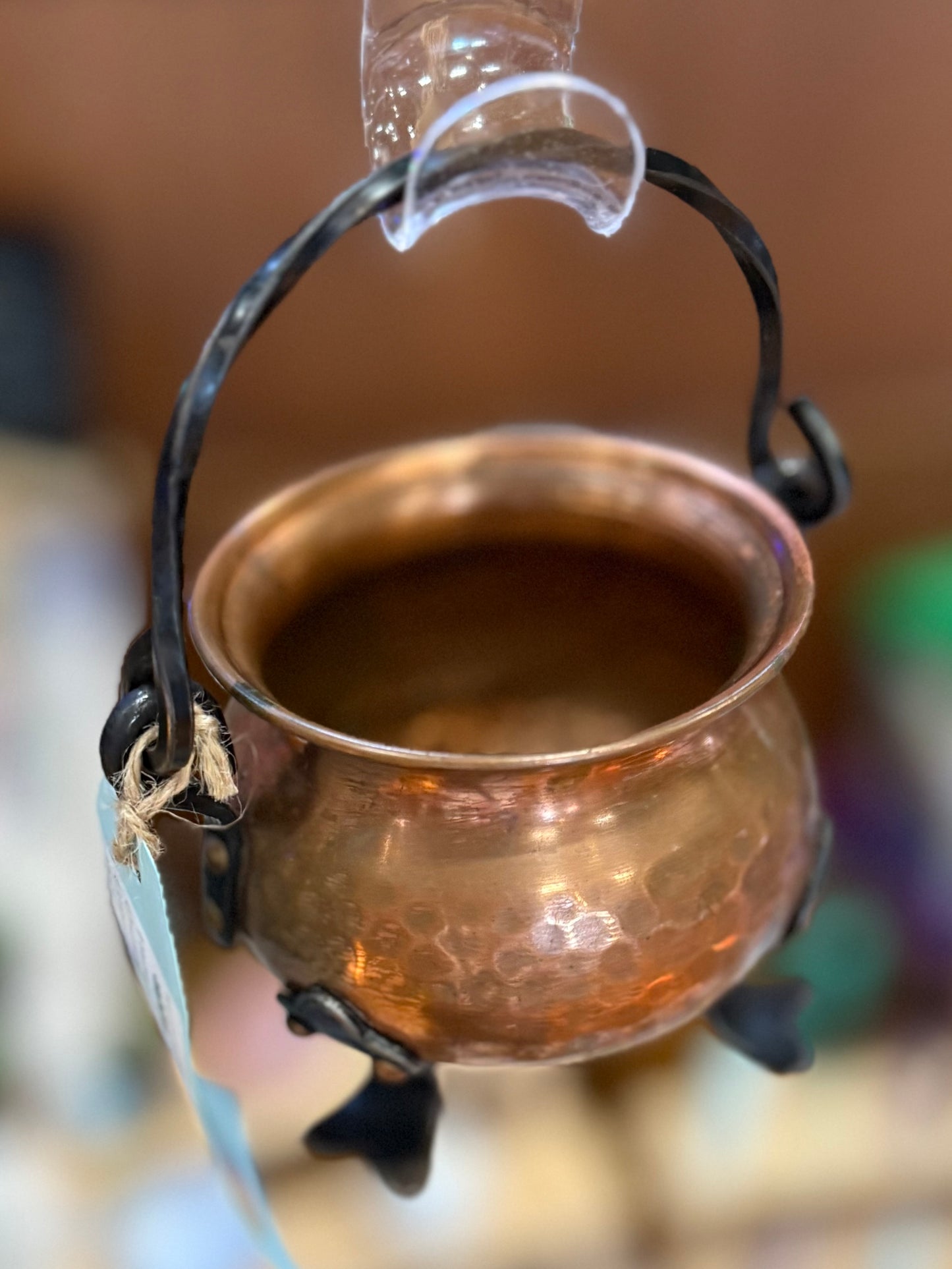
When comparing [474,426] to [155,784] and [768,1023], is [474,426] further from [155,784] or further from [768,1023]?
[155,784]

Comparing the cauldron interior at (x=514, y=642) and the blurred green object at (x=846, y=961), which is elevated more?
the cauldron interior at (x=514, y=642)

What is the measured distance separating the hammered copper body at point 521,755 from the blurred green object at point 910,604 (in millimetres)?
715

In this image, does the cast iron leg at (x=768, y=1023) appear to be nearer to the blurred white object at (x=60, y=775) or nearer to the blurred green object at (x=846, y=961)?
the blurred green object at (x=846, y=961)

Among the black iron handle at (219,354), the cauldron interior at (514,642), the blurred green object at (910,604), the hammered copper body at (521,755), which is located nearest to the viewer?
the black iron handle at (219,354)

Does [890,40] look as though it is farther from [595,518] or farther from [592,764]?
[592,764]

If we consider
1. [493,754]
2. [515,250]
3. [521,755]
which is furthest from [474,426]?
[521,755]

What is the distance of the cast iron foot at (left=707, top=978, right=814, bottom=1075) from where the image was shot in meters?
0.85

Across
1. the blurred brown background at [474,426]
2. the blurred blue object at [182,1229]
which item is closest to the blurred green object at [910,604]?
the blurred brown background at [474,426]

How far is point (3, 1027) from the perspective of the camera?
114 centimetres

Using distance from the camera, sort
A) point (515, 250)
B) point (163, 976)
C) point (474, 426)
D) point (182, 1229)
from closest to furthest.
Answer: point (163, 976)
point (182, 1229)
point (515, 250)
point (474, 426)

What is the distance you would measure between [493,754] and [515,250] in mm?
783

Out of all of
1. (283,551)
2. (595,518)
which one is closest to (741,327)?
(595,518)

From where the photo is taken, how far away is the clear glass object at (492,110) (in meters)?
0.48

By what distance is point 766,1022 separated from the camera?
0.86 m
